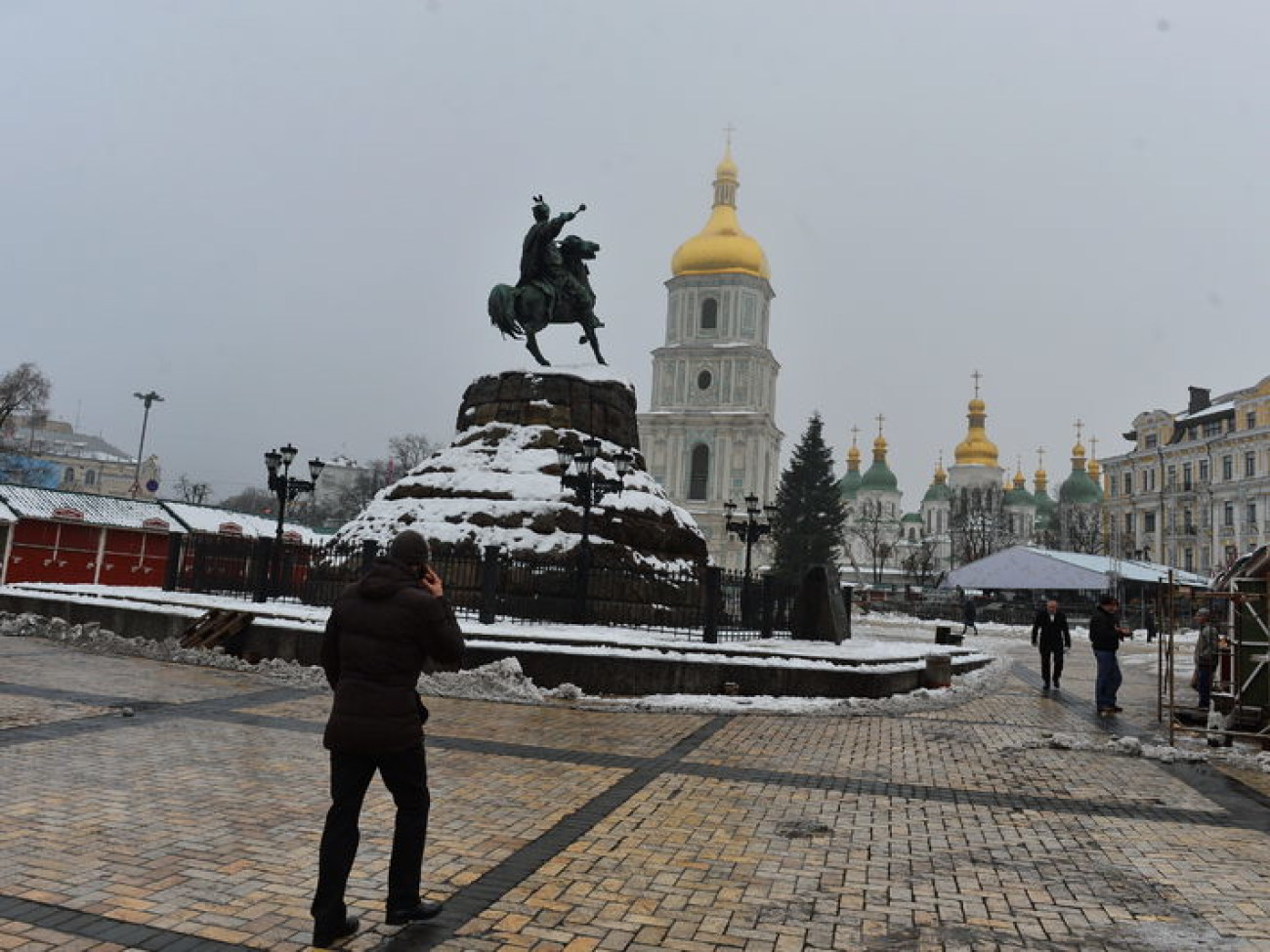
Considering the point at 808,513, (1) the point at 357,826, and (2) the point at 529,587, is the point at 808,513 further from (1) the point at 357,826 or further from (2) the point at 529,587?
(1) the point at 357,826

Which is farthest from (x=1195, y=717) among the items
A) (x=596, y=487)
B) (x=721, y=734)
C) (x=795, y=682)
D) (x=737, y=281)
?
(x=737, y=281)

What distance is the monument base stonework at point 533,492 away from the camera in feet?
59.5

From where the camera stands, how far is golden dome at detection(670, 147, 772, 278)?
83.1m

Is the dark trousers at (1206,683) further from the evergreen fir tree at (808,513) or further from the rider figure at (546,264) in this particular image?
the evergreen fir tree at (808,513)

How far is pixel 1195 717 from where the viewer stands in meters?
12.2

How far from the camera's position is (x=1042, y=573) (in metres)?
41.8

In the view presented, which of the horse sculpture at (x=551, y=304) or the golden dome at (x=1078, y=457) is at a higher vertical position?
the golden dome at (x=1078, y=457)

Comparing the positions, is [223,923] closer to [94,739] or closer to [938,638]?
[94,739]

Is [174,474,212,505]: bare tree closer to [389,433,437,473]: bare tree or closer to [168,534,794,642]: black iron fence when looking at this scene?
[389,433,437,473]: bare tree

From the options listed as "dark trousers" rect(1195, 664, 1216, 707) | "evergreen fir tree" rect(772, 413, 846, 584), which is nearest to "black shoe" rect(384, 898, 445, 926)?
"dark trousers" rect(1195, 664, 1216, 707)

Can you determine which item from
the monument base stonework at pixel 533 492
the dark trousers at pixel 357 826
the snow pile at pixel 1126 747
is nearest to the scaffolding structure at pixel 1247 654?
the snow pile at pixel 1126 747

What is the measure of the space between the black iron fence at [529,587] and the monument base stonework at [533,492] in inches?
27.5

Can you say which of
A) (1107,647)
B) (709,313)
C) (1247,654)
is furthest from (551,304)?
(709,313)

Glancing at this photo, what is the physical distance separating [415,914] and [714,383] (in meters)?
79.1
